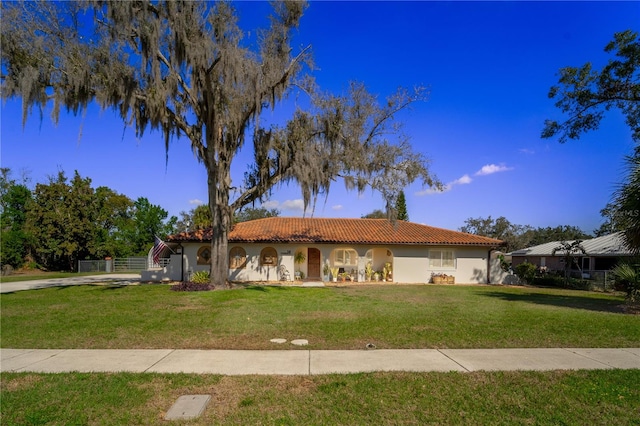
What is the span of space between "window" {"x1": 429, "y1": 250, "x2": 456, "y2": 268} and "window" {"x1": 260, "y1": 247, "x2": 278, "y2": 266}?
9.42 meters

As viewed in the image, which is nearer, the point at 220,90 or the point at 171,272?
the point at 220,90

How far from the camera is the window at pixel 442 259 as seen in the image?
75.6 feet

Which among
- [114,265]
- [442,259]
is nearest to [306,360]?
[442,259]

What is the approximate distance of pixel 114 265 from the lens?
36625 mm

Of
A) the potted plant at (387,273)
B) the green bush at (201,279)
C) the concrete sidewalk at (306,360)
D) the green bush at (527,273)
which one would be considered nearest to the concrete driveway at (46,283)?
the green bush at (201,279)

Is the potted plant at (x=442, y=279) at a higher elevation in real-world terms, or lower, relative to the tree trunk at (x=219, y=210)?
lower

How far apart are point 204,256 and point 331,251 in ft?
24.5

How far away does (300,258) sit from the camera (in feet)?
74.2

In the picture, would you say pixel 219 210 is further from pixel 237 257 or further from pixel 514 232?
pixel 514 232

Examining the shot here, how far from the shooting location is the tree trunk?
1648cm

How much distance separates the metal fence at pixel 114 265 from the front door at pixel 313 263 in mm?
20978

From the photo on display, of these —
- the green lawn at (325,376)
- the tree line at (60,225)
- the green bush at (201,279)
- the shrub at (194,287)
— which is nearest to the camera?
the green lawn at (325,376)

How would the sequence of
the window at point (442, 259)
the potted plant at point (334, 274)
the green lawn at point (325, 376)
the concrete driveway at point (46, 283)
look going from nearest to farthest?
the green lawn at point (325, 376), the concrete driveway at point (46, 283), the potted plant at point (334, 274), the window at point (442, 259)

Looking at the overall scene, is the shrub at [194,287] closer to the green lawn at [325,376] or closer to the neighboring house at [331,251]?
the green lawn at [325,376]
